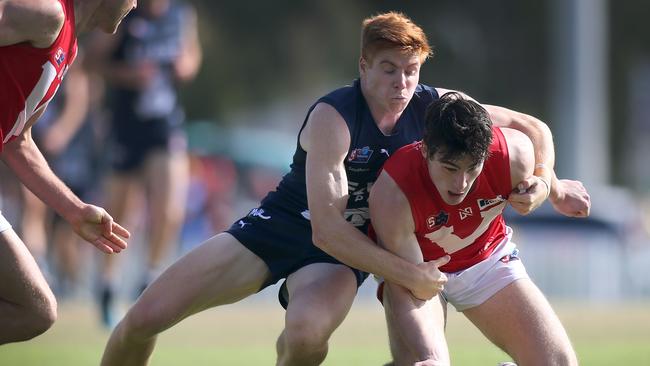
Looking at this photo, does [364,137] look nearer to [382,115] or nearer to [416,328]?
[382,115]

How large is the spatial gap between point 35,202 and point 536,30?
17336 mm

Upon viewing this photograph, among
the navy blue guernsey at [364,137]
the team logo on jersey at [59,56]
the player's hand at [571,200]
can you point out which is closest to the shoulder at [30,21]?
the team logo on jersey at [59,56]

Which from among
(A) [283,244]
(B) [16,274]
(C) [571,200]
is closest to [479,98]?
(C) [571,200]

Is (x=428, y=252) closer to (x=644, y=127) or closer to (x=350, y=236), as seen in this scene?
(x=350, y=236)

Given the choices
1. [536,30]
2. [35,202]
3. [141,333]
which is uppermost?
[141,333]

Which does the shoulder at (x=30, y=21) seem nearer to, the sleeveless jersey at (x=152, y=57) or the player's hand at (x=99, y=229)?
the player's hand at (x=99, y=229)

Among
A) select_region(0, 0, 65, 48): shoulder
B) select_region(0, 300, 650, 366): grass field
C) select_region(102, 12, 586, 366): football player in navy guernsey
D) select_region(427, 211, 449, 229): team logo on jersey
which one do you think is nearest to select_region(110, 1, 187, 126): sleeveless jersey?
select_region(0, 300, 650, 366): grass field

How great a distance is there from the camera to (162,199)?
A: 9.36m

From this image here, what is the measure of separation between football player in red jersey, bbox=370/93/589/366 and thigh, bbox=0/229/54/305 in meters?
1.44

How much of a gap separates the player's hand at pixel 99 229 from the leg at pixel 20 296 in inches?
10.1

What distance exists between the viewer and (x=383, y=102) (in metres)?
5.53

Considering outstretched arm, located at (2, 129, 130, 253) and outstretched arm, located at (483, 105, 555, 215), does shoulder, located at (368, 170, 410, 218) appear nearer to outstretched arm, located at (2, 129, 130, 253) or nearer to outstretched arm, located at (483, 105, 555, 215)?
outstretched arm, located at (483, 105, 555, 215)

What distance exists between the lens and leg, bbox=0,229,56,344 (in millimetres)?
5215

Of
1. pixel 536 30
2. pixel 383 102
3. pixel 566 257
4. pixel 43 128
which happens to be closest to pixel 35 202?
pixel 43 128
